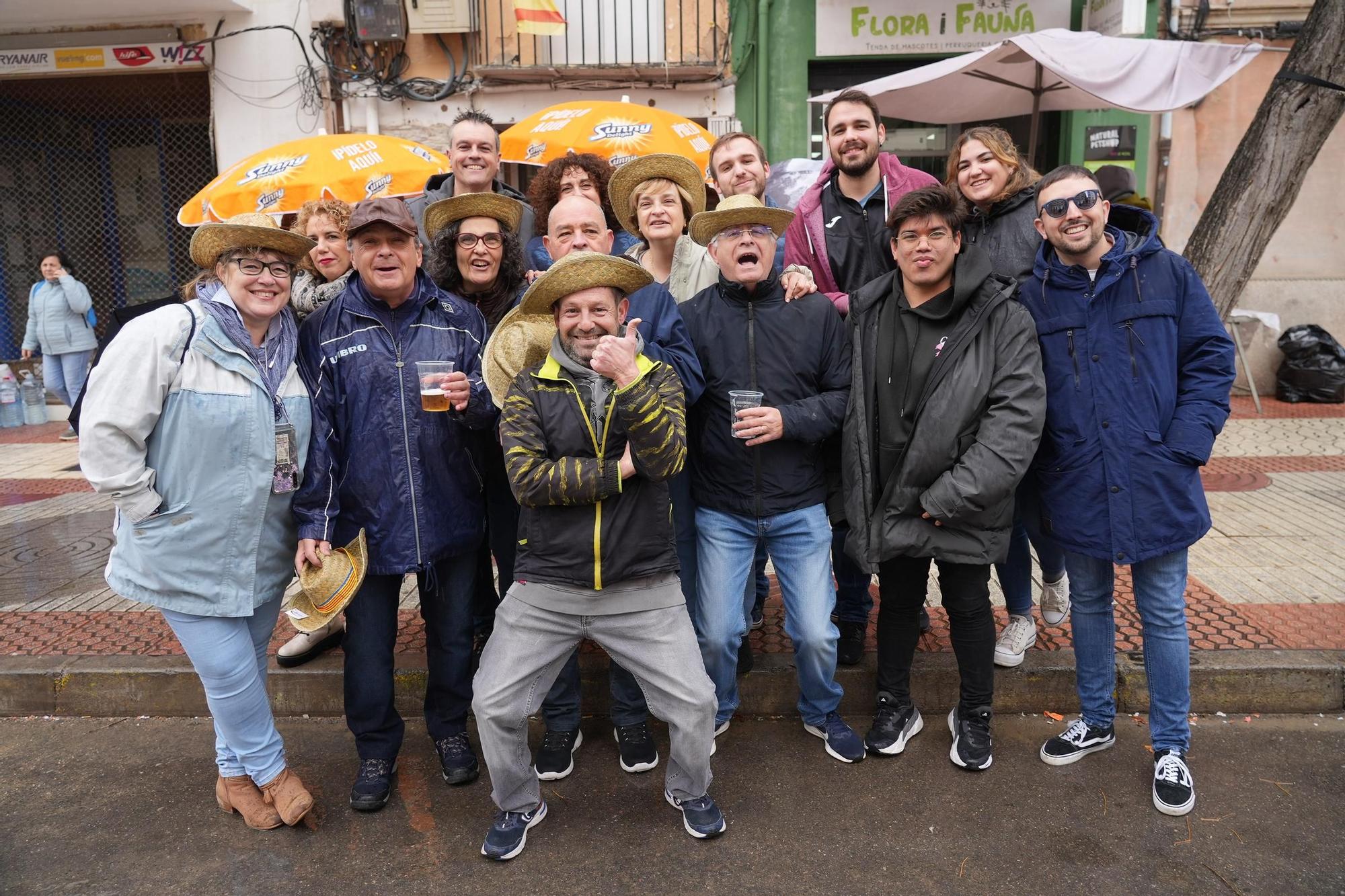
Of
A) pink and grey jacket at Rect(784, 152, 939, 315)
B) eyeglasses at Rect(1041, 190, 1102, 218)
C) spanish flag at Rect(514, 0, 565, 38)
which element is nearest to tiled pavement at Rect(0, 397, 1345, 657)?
pink and grey jacket at Rect(784, 152, 939, 315)

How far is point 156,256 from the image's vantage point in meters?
12.5

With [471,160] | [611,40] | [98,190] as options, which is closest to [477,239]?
[471,160]

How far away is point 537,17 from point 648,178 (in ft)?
22.8

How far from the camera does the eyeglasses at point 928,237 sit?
3199 millimetres

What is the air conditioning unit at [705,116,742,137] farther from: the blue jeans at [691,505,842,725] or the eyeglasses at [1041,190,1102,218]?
the blue jeans at [691,505,842,725]

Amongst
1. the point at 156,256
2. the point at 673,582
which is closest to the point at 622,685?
the point at 673,582

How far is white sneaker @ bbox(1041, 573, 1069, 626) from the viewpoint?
4355mm

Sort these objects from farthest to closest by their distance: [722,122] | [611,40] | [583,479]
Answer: [722,122] → [611,40] → [583,479]

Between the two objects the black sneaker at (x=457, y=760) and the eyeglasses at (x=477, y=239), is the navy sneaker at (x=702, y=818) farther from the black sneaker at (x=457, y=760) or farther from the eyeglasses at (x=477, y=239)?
the eyeglasses at (x=477, y=239)

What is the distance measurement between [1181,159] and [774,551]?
9.63m

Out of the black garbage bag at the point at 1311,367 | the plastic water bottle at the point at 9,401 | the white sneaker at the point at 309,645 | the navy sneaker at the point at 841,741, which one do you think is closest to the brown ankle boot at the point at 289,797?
the white sneaker at the point at 309,645

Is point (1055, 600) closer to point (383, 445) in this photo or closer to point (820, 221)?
point (820, 221)

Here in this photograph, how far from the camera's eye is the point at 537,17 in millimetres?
9656

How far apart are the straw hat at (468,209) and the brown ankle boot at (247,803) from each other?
2.21 meters
